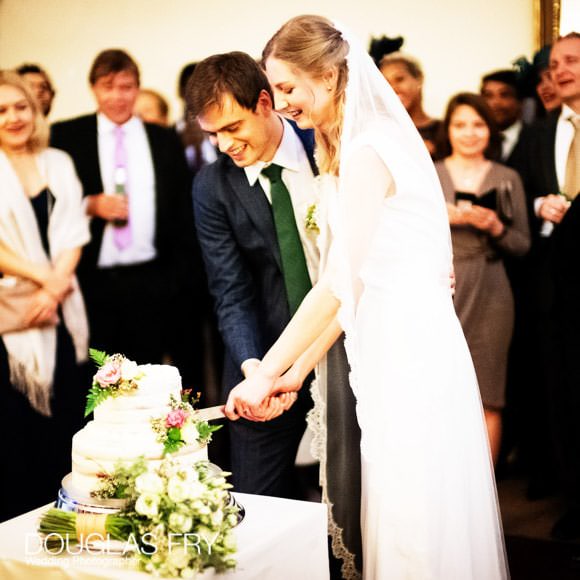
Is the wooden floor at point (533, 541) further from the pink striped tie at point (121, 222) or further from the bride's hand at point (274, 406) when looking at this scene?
the pink striped tie at point (121, 222)

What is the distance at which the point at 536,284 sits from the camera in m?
Result: 3.71

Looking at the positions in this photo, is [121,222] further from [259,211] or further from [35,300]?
[259,211]

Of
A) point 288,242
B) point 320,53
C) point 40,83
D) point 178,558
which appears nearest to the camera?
point 178,558

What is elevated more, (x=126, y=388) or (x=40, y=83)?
(x=40, y=83)

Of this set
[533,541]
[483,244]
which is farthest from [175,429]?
[533,541]

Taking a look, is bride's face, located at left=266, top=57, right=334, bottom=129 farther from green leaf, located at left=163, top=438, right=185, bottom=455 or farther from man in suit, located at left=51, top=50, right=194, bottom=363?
man in suit, located at left=51, top=50, right=194, bottom=363

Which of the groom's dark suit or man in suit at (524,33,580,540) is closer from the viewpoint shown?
the groom's dark suit

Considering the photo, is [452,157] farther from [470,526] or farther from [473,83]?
[470,526]

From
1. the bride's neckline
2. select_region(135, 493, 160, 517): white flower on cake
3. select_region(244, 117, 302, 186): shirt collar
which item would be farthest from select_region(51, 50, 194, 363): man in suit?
select_region(135, 493, 160, 517): white flower on cake

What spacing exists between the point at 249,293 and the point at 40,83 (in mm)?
1684

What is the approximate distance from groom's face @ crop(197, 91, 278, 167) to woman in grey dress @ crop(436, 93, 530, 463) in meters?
1.04

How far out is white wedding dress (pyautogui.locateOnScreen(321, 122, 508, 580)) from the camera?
229cm

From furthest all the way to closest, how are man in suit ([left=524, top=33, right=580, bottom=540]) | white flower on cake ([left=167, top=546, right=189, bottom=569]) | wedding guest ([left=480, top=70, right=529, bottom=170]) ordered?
wedding guest ([left=480, top=70, right=529, bottom=170]), man in suit ([left=524, top=33, right=580, bottom=540]), white flower on cake ([left=167, top=546, right=189, bottom=569])

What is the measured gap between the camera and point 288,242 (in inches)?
118
